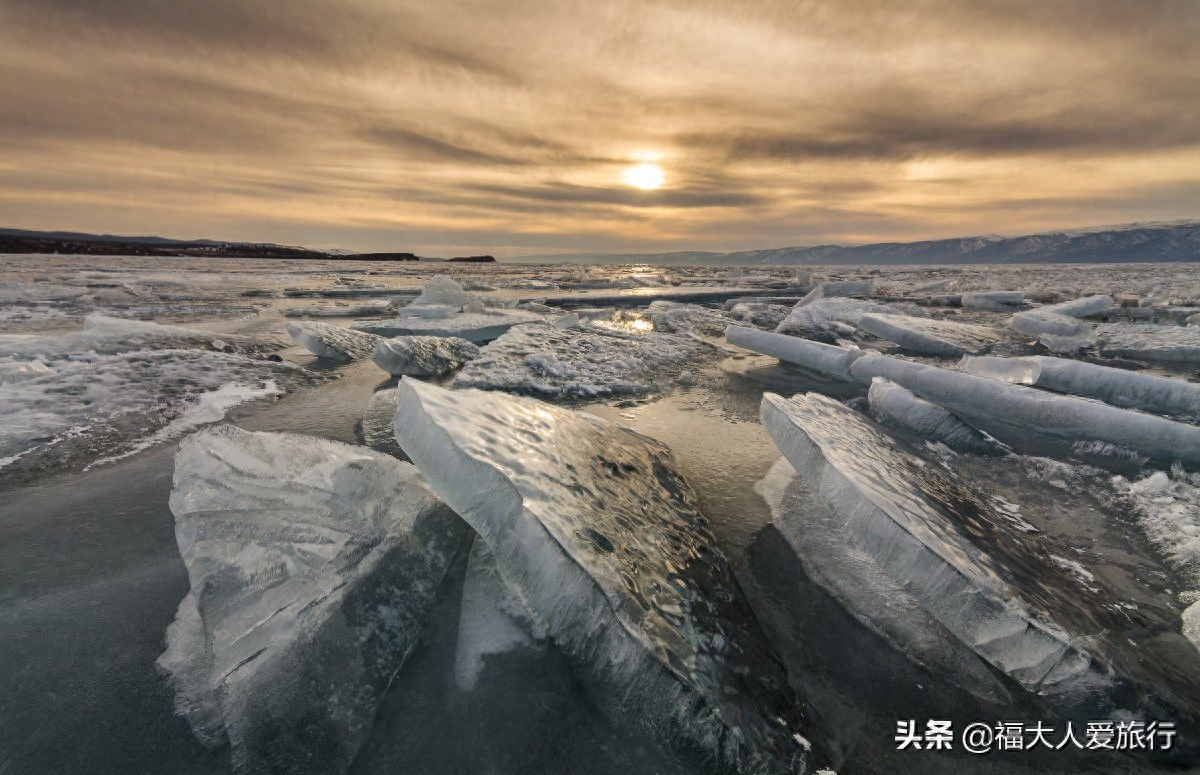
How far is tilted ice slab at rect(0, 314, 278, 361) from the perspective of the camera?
534 centimetres

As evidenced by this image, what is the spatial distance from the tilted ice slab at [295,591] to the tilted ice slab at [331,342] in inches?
172

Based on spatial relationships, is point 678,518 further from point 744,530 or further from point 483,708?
point 483,708

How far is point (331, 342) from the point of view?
6520mm

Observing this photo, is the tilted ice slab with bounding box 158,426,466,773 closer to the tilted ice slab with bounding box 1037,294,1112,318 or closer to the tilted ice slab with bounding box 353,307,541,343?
the tilted ice slab with bounding box 353,307,541,343

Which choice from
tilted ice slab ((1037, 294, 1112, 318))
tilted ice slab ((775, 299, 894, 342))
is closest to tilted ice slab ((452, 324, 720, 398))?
tilted ice slab ((775, 299, 894, 342))

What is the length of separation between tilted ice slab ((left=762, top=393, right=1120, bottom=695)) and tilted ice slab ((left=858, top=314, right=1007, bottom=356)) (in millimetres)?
5637

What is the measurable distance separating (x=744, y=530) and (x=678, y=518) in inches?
18.3

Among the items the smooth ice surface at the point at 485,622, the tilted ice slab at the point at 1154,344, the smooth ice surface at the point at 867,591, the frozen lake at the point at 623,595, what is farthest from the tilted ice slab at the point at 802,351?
the smooth ice surface at the point at 485,622

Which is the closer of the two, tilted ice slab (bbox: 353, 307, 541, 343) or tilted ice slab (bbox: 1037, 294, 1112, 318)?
tilted ice slab (bbox: 353, 307, 541, 343)

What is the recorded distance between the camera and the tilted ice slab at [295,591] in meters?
1.45

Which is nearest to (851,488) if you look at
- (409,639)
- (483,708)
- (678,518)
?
(678,518)

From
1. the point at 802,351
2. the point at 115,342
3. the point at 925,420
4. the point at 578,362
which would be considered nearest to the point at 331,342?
the point at 115,342

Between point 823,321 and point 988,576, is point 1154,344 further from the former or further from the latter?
point 988,576

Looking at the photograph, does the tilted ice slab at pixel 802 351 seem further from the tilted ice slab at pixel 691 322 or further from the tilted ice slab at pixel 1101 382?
the tilted ice slab at pixel 691 322
